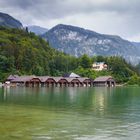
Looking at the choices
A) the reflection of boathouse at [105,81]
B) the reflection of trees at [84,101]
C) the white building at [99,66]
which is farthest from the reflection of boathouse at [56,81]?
the reflection of trees at [84,101]

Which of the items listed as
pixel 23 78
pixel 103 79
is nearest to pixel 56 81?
pixel 23 78

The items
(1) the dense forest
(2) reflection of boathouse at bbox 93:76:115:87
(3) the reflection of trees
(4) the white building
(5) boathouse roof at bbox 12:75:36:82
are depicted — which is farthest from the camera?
(4) the white building

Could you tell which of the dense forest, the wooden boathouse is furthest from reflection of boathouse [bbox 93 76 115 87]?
the dense forest

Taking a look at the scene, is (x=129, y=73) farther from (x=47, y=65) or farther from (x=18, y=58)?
(x=18, y=58)

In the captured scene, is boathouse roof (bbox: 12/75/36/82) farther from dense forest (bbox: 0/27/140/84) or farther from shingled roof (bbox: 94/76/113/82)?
shingled roof (bbox: 94/76/113/82)

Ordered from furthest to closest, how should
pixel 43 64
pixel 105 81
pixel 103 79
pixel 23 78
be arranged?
pixel 43 64, pixel 103 79, pixel 105 81, pixel 23 78

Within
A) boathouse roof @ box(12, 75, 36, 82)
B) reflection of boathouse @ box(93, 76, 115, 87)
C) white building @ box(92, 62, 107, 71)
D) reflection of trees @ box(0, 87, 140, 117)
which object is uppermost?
white building @ box(92, 62, 107, 71)

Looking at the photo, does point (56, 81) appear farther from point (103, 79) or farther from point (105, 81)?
point (105, 81)

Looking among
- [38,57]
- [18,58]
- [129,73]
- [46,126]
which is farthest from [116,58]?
[46,126]

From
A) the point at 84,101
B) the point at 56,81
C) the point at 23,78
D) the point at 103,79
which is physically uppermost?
the point at 23,78

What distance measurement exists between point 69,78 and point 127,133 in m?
127

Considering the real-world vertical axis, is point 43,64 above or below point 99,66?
above

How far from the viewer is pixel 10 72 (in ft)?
471

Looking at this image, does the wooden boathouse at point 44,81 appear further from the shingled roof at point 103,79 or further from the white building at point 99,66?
the white building at point 99,66
